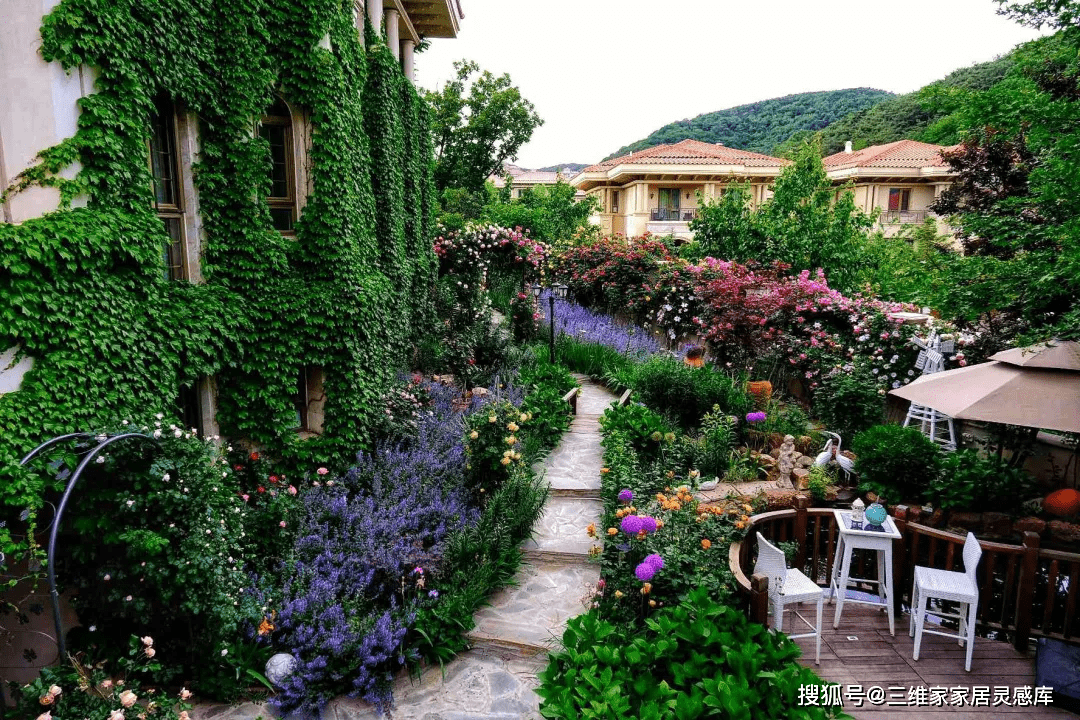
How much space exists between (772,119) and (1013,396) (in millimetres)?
45369

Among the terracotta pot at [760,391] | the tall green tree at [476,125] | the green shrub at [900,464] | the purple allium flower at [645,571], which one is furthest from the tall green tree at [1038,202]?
the tall green tree at [476,125]

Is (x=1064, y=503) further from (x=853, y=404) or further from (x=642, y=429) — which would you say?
(x=642, y=429)

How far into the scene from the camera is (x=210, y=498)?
532cm

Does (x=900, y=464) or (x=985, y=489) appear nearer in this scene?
(x=985, y=489)

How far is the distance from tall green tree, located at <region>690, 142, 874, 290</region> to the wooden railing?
1039 cm

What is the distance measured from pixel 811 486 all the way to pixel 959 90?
14.9 feet

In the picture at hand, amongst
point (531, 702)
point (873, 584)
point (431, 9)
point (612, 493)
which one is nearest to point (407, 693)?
point (531, 702)

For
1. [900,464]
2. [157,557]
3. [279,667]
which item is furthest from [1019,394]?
[157,557]

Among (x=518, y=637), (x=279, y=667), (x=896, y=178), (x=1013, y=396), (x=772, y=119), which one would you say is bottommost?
(x=518, y=637)

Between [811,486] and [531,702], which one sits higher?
[811,486]

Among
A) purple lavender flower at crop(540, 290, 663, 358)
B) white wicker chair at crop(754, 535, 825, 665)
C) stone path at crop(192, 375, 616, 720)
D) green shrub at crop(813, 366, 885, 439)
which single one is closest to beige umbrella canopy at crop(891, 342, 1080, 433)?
white wicker chair at crop(754, 535, 825, 665)

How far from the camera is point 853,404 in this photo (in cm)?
921

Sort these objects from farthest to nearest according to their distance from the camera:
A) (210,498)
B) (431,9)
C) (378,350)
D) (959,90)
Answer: (431,9)
(378,350)
(959,90)
(210,498)

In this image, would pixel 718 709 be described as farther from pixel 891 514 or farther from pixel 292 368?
pixel 292 368
